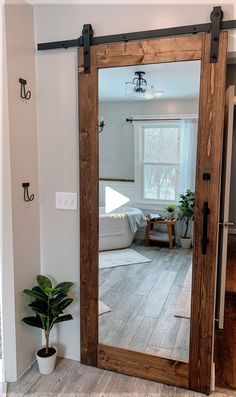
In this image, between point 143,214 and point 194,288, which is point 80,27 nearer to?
point 143,214

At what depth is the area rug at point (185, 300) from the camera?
2.12 meters

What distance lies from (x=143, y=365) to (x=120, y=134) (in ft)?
5.09

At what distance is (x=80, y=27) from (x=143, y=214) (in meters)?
1.28

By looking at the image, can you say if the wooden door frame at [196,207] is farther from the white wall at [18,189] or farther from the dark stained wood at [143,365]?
the white wall at [18,189]

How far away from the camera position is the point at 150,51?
1963 millimetres

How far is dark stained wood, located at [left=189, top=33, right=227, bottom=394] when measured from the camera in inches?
73.4

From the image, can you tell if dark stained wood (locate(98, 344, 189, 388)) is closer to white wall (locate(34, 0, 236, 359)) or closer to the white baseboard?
white wall (locate(34, 0, 236, 359))

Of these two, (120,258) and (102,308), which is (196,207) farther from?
(102,308)

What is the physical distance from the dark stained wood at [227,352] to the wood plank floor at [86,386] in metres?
0.13

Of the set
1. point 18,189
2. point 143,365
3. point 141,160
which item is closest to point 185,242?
point 141,160

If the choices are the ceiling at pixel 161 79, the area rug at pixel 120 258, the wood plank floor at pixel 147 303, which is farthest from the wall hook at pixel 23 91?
the wood plank floor at pixel 147 303

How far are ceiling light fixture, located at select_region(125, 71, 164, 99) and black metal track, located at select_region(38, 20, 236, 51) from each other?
22cm

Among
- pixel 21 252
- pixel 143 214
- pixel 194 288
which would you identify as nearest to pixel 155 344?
pixel 194 288

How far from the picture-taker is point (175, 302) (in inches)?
89.1
